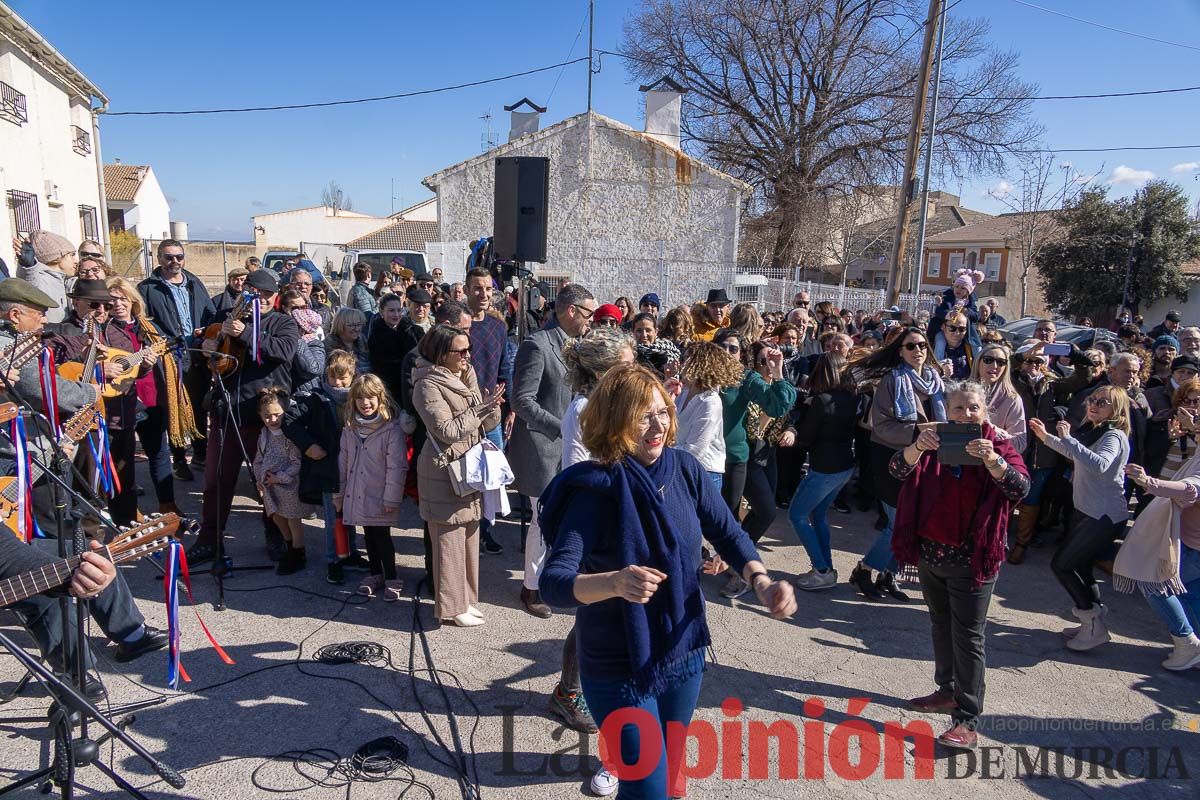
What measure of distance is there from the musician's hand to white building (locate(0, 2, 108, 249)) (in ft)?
48.5

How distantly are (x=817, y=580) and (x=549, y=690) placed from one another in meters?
2.23

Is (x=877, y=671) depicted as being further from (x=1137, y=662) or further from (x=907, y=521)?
(x=1137, y=662)

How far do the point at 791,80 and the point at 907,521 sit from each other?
88.8ft

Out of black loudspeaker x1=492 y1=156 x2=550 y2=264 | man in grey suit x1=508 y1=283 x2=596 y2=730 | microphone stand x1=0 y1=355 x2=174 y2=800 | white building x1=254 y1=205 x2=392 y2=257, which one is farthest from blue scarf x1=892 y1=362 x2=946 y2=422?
white building x1=254 y1=205 x2=392 y2=257

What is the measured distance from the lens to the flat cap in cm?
345

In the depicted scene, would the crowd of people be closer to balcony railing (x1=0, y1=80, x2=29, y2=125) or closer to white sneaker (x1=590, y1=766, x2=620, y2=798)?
white sneaker (x1=590, y1=766, x2=620, y2=798)

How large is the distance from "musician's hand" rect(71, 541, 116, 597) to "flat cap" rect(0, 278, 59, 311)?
1.73m

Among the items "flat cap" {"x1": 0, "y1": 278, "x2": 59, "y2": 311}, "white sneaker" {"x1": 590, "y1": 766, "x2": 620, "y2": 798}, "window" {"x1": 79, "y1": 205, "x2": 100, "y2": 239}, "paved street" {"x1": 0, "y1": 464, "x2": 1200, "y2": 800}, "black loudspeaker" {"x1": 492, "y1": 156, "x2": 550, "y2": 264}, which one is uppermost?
"window" {"x1": 79, "y1": 205, "x2": 100, "y2": 239}

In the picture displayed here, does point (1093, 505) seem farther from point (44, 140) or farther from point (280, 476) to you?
point (44, 140)

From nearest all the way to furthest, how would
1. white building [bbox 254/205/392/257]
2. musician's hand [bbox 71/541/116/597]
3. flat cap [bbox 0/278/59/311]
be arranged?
musician's hand [bbox 71/541/116/597], flat cap [bbox 0/278/59/311], white building [bbox 254/205/392/257]

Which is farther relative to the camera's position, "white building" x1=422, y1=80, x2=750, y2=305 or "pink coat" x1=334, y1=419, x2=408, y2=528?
"white building" x1=422, y1=80, x2=750, y2=305

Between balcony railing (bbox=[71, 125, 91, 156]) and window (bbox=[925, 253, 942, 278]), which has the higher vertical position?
balcony railing (bbox=[71, 125, 91, 156])

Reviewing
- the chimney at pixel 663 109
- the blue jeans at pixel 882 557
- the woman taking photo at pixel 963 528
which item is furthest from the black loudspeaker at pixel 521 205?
the chimney at pixel 663 109

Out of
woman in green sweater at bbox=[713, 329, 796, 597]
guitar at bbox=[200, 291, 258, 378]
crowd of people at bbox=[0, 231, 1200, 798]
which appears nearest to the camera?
crowd of people at bbox=[0, 231, 1200, 798]
